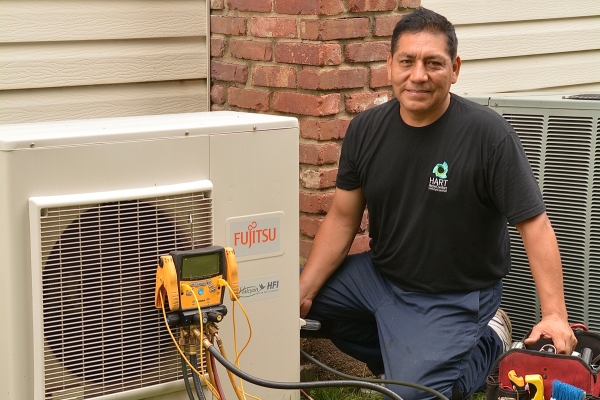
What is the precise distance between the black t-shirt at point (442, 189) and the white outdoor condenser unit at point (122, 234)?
58 cm

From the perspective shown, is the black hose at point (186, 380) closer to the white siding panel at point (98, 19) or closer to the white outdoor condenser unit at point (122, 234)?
the white outdoor condenser unit at point (122, 234)

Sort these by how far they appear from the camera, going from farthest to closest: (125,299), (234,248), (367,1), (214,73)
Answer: (214,73)
(367,1)
(234,248)
(125,299)

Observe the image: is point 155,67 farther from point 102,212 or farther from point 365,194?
point 102,212

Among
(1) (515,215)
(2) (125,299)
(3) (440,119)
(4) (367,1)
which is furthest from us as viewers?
(4) (367,1)

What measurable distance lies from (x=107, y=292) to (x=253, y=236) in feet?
1.58

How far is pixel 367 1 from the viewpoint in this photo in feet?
10.6

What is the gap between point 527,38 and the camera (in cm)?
425

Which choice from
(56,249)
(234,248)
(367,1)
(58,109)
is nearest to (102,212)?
(56,249)

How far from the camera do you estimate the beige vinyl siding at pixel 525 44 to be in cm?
399

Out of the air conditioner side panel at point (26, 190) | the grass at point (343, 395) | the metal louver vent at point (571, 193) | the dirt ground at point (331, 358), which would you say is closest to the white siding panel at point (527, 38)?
the metal louver vent at point (571, 193)

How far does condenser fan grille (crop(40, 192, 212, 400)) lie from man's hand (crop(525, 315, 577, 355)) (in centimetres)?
110

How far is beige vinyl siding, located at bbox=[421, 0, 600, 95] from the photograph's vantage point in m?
3.99

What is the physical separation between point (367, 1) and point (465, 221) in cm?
93

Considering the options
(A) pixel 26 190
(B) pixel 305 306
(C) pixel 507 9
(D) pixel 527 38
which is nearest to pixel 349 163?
(B) pixel 305 306
